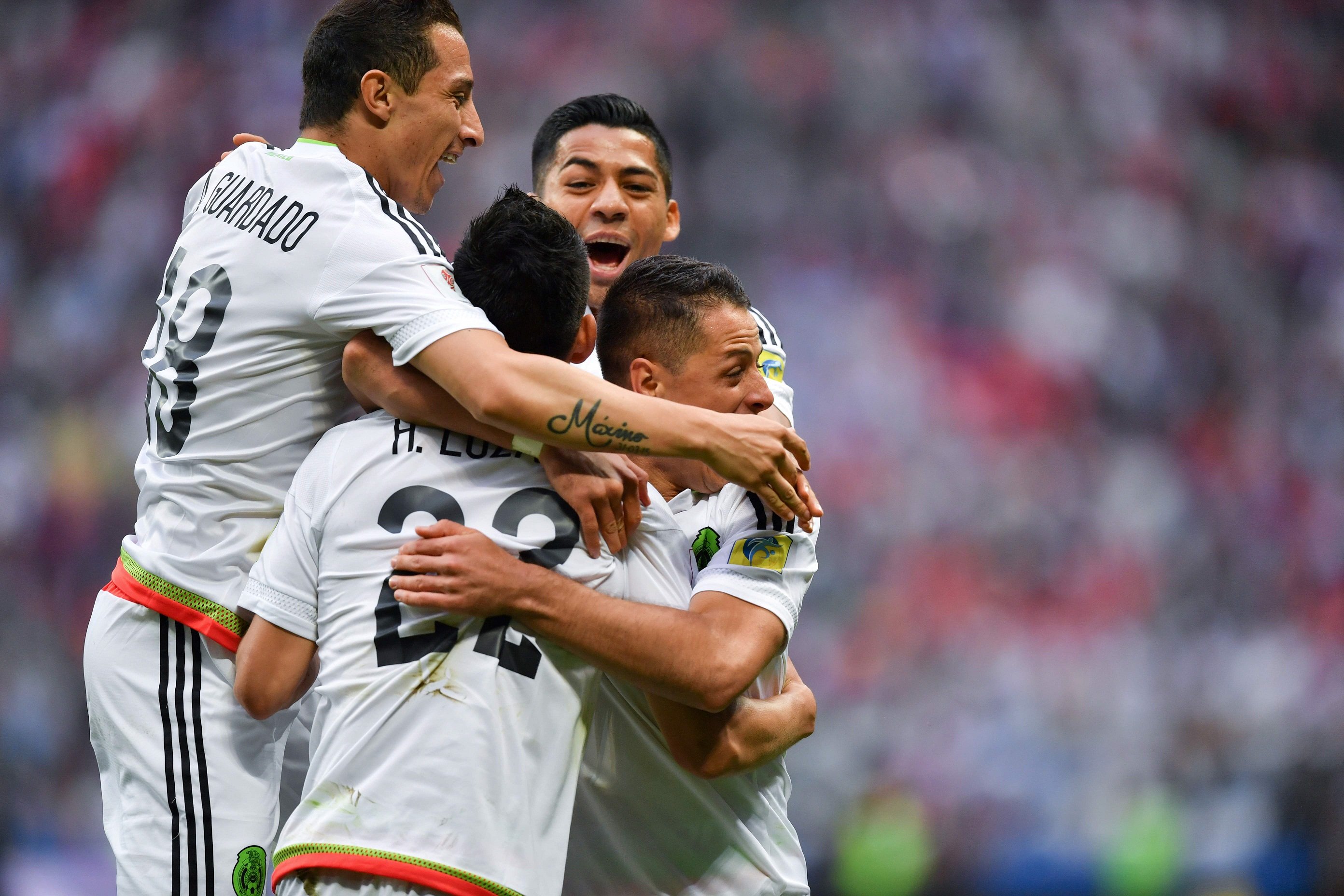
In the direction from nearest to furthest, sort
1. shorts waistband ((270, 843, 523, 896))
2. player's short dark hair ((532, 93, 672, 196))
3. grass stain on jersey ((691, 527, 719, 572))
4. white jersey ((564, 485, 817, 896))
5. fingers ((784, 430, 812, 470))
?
shorts waistband ((270, 843, 523, 896)) < fingers ((784, 430, 812, 470)) < white jersey ((564, 485, 817, 896)) < grass stain on jersey ((691, 527, 719, 572)) < player's short dark hair ((532, 93, 672, 196))

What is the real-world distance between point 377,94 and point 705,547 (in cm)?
135

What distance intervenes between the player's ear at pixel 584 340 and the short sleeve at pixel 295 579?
0.60m

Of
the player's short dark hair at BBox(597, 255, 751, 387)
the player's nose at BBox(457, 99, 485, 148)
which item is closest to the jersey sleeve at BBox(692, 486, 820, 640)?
the player's short dark hair at BBox(597, 255, 751, 387)

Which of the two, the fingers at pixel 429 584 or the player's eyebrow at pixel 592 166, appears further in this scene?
the player's eyebrow at pixel 592 166

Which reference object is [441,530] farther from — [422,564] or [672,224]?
[672,224]

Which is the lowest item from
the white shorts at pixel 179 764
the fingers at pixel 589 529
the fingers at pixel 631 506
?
the white shorts at pixel 179 764

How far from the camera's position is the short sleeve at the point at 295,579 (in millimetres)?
2428

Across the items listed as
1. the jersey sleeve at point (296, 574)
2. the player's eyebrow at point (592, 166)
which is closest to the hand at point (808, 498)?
the jersey sleeve at point (296, 574)

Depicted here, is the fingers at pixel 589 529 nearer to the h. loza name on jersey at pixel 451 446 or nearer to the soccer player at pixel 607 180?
the h. loza name on jersey at pixel 451 446

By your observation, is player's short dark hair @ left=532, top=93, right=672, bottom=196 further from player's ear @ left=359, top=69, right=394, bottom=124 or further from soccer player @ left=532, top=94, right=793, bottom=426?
player's ear @ left=359, top=69, right=394, bottom=124

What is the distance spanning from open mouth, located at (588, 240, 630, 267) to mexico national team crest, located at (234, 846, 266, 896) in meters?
2.44

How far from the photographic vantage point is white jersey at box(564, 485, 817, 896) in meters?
2.74

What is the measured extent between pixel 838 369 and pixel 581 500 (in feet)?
22.6

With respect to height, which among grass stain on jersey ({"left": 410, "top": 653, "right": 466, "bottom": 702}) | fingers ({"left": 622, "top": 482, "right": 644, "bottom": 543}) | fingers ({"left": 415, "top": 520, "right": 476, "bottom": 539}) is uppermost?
fingers ({"left": 622, "top": 482, "right": 644, "bottom": 543})
